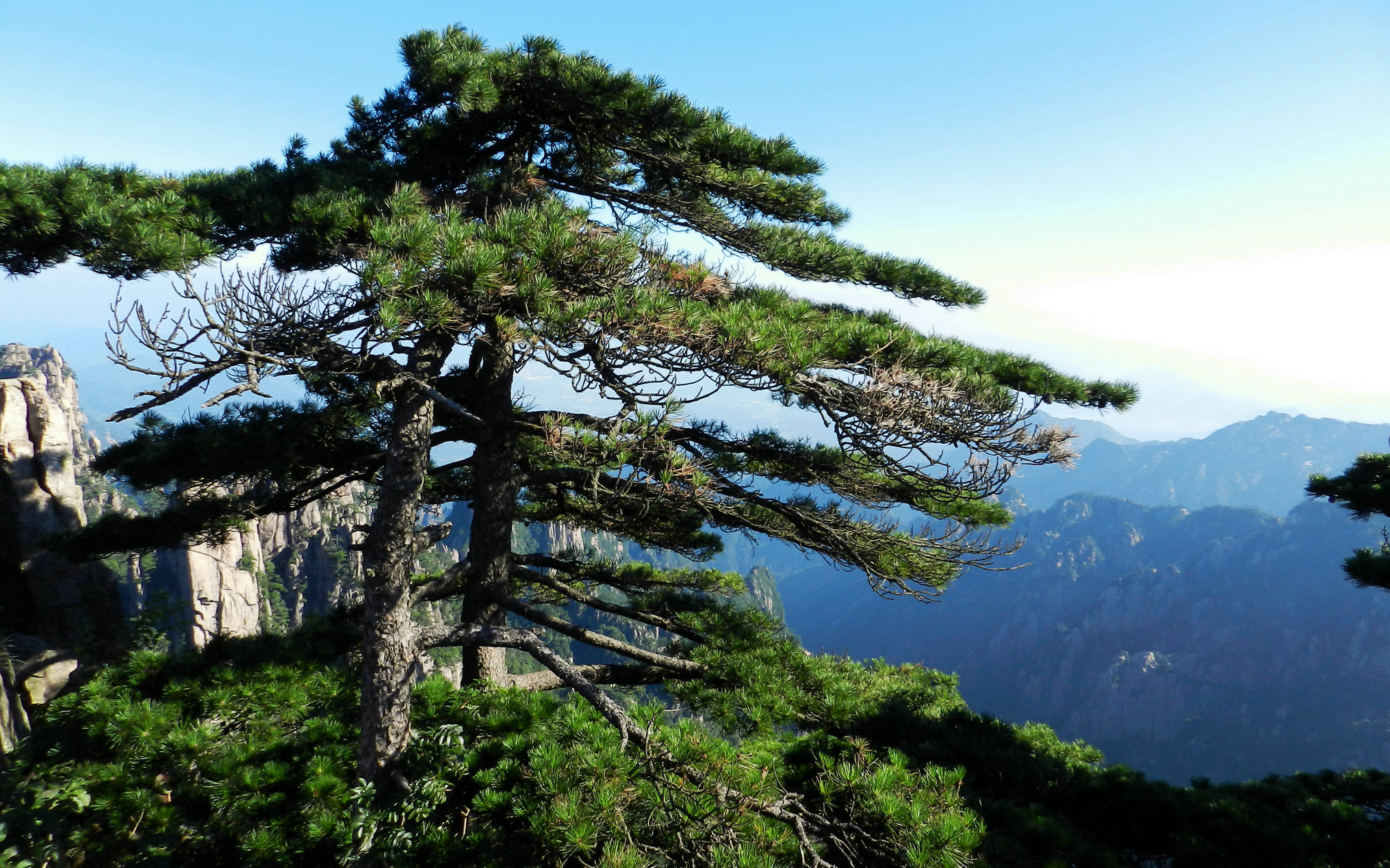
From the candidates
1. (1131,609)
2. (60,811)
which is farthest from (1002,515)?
(1131,609)

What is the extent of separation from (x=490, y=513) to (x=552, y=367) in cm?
323

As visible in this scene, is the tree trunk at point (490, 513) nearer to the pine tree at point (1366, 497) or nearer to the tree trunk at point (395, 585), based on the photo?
the tree trunk at point (395, 585)

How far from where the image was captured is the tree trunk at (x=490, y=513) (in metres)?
7.66

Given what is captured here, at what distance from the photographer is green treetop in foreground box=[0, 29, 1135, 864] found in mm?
4965

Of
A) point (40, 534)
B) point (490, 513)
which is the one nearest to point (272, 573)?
point (40, 534)

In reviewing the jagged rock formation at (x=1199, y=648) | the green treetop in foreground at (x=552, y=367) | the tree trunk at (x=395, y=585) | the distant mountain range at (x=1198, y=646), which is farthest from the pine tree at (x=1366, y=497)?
the distant mountain range at (x=1198, y=646)

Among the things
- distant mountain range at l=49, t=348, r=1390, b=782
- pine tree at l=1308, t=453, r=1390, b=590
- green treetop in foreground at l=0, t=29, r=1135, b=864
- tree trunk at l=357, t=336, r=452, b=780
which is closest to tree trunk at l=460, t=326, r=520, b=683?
green treetop in foreground at l=0, t=29, r=1135, b=864

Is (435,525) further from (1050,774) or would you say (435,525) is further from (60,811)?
(1050,774)

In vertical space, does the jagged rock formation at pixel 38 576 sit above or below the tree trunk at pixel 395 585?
below

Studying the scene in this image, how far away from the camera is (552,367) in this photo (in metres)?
5.20

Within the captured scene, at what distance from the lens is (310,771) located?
529cm

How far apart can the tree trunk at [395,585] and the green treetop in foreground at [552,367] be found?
25mm

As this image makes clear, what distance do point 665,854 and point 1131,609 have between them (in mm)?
179050

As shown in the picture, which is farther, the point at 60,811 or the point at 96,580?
the point at 96,580
